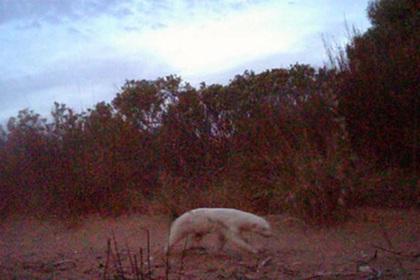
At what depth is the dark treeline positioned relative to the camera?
416 inches

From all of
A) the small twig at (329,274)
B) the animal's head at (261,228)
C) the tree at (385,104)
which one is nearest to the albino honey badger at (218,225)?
the animal's head at (261,228)

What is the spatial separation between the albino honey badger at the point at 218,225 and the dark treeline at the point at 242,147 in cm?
150

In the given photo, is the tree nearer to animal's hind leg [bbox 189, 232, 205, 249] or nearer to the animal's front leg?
the animal's front leg

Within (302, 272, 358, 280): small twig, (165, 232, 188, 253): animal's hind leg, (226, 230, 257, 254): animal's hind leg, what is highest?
(165, 232, 188, 253): animal's hind leg

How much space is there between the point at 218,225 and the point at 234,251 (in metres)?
0.59

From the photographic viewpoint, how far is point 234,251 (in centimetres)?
895

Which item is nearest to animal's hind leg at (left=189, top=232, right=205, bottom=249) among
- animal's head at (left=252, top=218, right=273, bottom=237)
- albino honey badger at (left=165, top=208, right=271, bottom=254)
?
albino honey badger at (left=165, top=208, right=271, bottom=254)

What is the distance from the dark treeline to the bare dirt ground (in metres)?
0.33

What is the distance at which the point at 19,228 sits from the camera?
11.7 metres

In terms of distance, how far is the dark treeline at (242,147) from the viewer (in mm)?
10562

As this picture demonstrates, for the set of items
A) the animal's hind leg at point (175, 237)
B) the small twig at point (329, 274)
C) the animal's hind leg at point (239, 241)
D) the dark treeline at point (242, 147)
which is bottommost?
the small twig at point (329, 274)

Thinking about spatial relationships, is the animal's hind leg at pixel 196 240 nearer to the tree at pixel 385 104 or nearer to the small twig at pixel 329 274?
the small twig at pixel 329 274

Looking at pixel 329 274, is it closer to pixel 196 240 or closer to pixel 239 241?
pixel 239 241

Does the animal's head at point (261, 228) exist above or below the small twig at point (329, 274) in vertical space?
above
